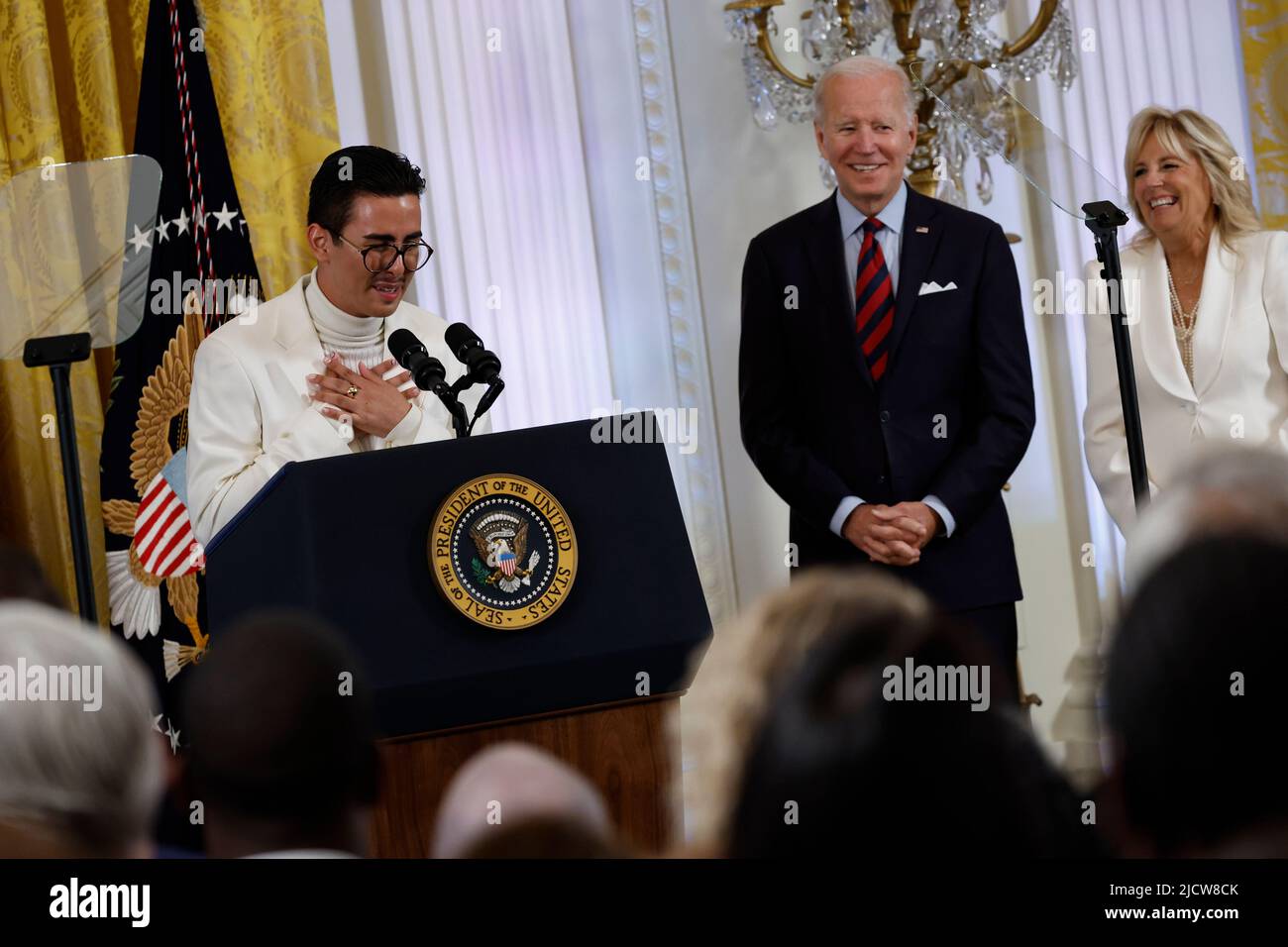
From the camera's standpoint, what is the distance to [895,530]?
2945 mm

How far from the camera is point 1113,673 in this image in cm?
92

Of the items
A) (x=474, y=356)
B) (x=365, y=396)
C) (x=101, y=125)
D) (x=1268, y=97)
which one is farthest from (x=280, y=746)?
(x=1268, y=97)

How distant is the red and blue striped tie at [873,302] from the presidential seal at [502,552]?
110 cm

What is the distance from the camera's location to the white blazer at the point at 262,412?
8.91 feet

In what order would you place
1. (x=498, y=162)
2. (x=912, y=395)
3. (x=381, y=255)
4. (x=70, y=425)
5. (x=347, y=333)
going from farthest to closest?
(x=498, y=162) → (x=912, y=395) → (x=347, y=333) → (x=381, y=255) → (x=70, y=425)

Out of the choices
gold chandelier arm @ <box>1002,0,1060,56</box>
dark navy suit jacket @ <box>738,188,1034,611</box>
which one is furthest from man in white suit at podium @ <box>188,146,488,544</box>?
gold chandelier arm @ <box>1002,0,1060,56</box>

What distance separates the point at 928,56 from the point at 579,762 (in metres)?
3.21

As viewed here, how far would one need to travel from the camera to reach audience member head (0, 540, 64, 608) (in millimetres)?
1887

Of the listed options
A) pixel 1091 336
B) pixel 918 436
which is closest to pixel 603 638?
pixel 918 436

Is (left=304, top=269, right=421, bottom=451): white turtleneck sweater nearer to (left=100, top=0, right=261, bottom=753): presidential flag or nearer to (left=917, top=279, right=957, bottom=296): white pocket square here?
(left=100, top=0, right=261, bottom=753): presidential flag

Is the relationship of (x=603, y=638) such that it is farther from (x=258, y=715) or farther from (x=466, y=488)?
(x=258, y=715)

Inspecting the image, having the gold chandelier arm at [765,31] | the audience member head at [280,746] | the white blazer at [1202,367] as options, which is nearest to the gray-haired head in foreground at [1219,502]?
the audience member head at [280,746]

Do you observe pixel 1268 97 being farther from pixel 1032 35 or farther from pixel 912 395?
pixel 912 395

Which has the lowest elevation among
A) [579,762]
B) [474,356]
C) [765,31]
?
[579,762]
